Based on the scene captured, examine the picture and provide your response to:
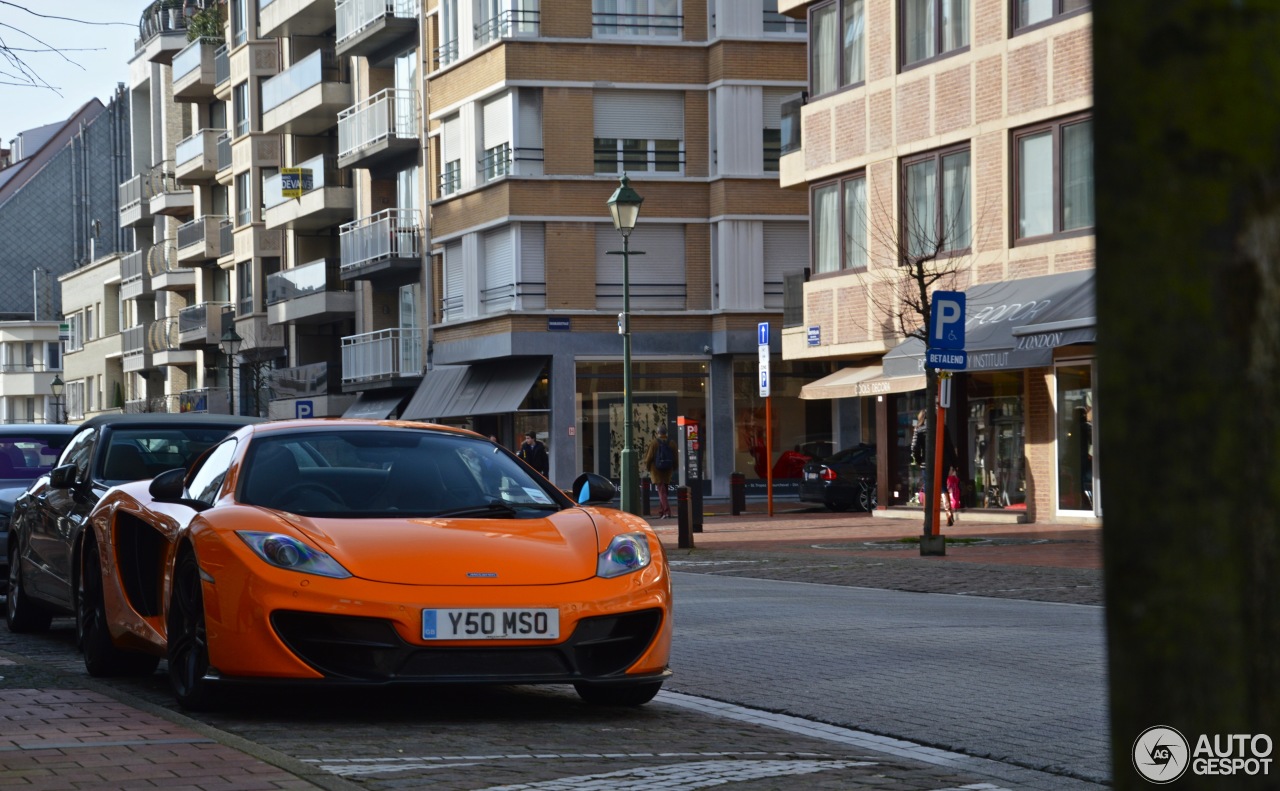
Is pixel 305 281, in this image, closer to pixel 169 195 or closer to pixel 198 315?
pixel 198 315

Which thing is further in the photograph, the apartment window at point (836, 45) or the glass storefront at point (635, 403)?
Answer: the glass storefront at point (635, 403)

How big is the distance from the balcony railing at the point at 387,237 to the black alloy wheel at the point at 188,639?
45.0m

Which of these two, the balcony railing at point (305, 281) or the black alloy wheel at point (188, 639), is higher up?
the balcony railing at point (305, 281)

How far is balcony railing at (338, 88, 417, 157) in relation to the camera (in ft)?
178

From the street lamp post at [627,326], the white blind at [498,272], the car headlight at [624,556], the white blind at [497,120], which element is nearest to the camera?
the car headlight at [624,556]

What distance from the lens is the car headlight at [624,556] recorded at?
325 inches

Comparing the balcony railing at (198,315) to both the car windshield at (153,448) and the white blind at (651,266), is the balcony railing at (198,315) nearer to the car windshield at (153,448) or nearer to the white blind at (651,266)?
the white blind at (651,266)

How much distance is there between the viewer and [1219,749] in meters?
2.00

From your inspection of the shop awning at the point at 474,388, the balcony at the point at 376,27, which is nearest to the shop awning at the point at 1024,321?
the shop awning at the point at 474,388

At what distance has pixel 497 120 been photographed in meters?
47.5

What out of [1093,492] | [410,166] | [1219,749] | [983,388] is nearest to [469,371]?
[410,166]

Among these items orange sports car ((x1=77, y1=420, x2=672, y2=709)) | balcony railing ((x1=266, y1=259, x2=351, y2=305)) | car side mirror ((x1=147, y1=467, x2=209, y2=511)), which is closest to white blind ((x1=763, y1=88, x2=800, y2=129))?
balcony railing ((x1=266, y1=259, x2=351, y2=305))

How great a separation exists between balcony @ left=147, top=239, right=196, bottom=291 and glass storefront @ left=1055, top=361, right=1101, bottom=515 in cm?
5539

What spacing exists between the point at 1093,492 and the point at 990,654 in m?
18.1
